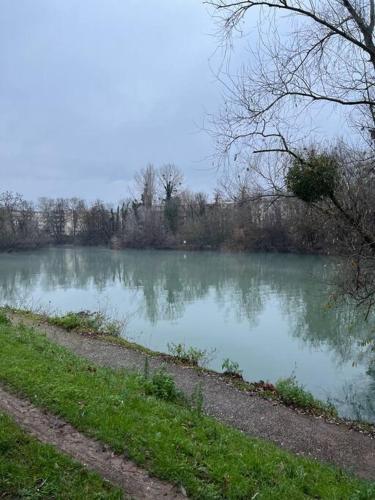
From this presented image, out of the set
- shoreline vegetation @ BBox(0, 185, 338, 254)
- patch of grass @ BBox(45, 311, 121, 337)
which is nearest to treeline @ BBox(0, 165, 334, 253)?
shoreline vegetation @ BBox(0, 185, 338, 254)

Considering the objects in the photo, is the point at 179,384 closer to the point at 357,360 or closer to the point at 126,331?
the point at 357,360

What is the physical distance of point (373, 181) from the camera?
8.32 m

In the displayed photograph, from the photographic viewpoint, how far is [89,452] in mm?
4094

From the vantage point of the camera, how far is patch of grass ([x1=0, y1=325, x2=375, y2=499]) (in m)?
4.00

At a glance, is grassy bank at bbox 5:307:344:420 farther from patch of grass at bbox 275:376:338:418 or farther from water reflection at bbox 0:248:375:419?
water reflection at bbox 0:248:375:419

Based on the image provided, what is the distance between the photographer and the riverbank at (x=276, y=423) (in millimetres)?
6062

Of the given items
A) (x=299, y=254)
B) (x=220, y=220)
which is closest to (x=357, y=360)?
(x=299, y=254)

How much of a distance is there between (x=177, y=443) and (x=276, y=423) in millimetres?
2941

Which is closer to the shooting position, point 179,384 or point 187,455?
point 187,455

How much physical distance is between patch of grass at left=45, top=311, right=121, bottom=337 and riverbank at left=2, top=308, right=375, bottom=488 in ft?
11.3

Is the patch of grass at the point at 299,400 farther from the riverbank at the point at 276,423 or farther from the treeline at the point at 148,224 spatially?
the treeline at the point at 148,224

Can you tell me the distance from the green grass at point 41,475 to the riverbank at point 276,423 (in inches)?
122

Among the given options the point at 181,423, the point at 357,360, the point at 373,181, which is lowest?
the point at 357,360

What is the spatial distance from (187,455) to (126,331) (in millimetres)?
12222
